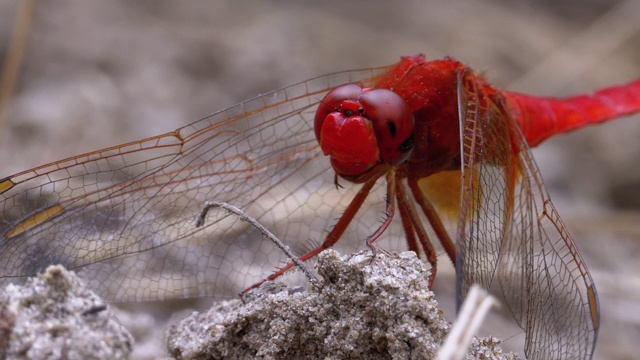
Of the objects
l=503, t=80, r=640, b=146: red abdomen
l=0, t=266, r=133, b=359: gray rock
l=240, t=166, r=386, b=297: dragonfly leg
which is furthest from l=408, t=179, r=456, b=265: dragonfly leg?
l=0, t=266, r=133, b=359: gray rock

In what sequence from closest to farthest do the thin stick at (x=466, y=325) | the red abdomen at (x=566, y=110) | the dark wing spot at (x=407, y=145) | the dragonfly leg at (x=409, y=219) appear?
the thin stick at (x=466, y=325) → the dark wing spot at (x=407, y=145) → the dragonfly leg at (x=409, y=219) → the red abdomen at (x=566, y=110)

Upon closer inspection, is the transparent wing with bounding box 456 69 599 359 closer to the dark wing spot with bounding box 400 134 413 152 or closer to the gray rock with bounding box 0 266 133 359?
the dark wing spot with bounding box 400 134 413 152

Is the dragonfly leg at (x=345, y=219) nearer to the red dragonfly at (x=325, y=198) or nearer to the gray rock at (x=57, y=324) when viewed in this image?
the red dragonfly at (x=325, y=198)

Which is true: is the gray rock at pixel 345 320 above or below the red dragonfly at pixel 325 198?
below

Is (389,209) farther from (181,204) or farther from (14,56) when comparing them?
(14,56)

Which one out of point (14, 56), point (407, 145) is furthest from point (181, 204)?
point (14, 56)

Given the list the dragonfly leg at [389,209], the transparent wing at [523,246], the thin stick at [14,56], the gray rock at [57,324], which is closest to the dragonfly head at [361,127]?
the dragonfly leg at [389,209]

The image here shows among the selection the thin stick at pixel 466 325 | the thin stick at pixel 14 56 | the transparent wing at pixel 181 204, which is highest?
the thin stick at pixel 14 56

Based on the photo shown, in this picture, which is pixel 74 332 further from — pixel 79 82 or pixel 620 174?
pixel 620 174
